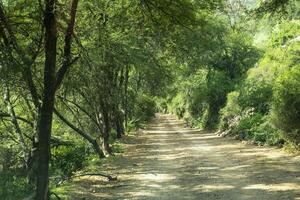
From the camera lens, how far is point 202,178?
45.4 feet

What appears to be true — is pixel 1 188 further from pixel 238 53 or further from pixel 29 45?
pixel 238 53

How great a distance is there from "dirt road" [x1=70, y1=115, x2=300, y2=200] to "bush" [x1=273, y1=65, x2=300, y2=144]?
1.03 meters

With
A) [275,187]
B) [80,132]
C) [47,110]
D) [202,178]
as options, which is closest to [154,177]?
[202,178]

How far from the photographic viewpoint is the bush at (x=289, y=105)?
58.7ft

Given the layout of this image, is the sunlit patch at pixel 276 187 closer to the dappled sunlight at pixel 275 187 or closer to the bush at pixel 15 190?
the dappled sunlight at pixel 275 187

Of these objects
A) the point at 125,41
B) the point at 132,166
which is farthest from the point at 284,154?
the point at 125,41

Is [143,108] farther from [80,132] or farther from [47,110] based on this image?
[47,110]

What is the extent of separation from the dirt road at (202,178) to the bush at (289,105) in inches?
40.5

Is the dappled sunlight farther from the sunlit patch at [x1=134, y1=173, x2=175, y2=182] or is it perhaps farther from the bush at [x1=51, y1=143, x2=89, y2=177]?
the bush at [x1=51, y1=143, x2=89, y2=177]

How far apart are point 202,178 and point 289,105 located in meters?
5.98

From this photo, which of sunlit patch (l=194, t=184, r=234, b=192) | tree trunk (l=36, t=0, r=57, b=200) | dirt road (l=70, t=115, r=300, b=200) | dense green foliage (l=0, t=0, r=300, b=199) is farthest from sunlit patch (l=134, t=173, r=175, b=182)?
tree trunk (l=36, t=0, r=57, b=200)

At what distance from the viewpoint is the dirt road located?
11359mm

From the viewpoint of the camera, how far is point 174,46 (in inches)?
464

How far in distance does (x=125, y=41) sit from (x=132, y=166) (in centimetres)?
455
